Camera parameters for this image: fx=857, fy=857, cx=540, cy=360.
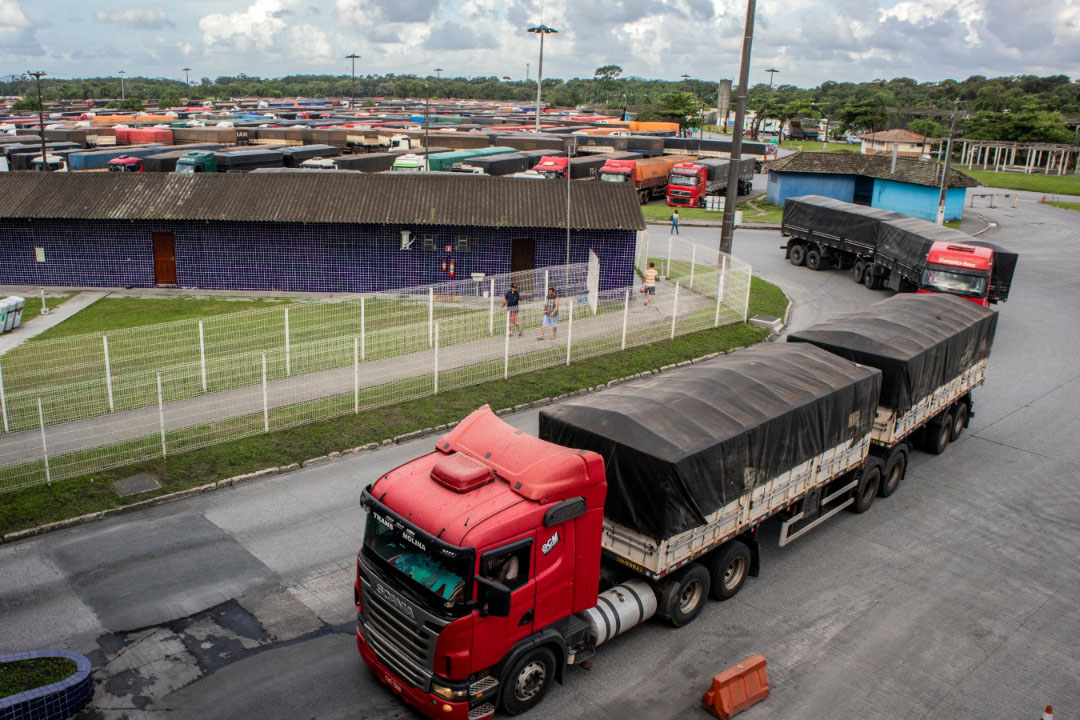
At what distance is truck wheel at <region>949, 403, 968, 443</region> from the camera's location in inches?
694

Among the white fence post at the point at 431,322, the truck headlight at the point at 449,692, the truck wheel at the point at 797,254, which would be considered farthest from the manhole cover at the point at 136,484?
the truck wheel at the point at 797,254

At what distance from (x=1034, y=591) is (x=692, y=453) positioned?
6.06m

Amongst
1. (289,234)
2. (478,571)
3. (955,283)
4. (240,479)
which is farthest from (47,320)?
(955,283)

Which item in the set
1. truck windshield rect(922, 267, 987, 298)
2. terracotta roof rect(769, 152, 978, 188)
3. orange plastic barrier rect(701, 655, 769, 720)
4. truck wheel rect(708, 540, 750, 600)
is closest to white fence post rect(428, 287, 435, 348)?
truck wheel rect(708, 540, 750, 600)

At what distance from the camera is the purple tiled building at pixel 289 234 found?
28.2 meters

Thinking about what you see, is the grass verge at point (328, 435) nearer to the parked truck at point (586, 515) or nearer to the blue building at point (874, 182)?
the parked truck at point (586, 515)

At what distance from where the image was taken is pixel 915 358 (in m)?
14.7

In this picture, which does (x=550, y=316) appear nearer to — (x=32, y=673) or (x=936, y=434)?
(x=936, y=434)

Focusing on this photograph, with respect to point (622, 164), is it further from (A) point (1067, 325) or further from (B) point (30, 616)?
(B) point (30, 616)

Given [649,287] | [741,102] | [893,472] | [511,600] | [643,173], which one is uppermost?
[741,102]

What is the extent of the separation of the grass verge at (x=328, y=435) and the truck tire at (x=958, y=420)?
22.7 feet

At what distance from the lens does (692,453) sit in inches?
404

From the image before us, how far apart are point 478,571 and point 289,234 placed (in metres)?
22.2

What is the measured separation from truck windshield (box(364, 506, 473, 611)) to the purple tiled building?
65.6ft
